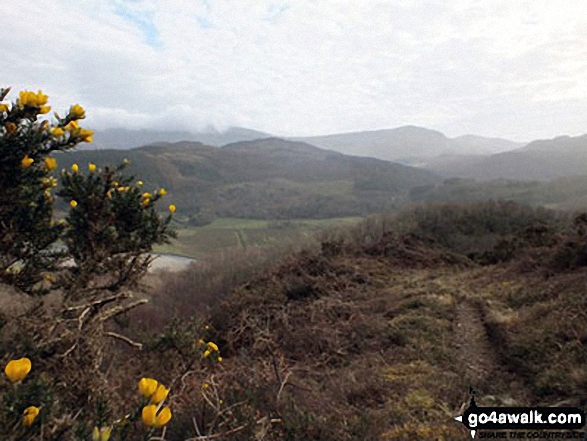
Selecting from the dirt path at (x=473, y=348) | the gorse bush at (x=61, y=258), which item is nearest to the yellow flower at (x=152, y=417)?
the gorse bush at (x=61, y=258)

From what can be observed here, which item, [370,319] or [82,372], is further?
→ [370,319]

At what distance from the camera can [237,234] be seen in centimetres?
7206

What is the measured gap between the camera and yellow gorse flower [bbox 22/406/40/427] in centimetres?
132

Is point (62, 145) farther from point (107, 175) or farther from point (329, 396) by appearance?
point (329, 396)

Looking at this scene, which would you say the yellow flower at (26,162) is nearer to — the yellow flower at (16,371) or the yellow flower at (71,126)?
the yellow flower at (71,126)

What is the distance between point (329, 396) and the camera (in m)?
5.57

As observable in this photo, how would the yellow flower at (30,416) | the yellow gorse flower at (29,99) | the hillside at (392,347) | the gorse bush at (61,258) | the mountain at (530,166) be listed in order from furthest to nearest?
the mountain at (530,166) → the hillside at (392,347) → the yellow gorse flower at (29,99) → the gorse bush at (61,258) → the yellow flower at (30,416)

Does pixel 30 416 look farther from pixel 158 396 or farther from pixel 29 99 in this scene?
pixel 29 99

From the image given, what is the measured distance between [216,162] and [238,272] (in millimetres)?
144437

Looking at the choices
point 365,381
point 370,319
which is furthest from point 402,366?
point 370,319

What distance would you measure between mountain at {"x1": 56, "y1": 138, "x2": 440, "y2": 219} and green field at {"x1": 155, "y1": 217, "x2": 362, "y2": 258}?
45.2ft

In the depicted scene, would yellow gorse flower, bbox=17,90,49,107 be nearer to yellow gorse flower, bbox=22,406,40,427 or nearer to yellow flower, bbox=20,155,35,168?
yellow flower, bbox=20,155,35,168

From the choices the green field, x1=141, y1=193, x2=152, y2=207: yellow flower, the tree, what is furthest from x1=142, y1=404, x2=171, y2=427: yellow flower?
the green field

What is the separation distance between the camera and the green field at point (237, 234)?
59.3 metres
